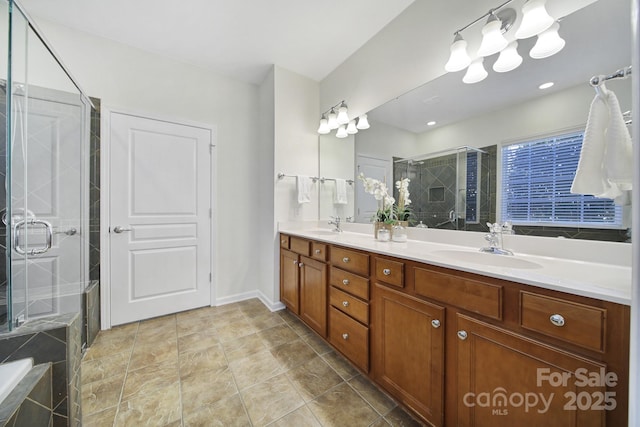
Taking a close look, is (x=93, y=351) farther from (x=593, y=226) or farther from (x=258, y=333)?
(x=593, y=226)

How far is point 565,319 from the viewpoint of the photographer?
67 cm

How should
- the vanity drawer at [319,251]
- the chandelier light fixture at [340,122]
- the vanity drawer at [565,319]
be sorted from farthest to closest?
1. the chandelier light fixture at [340,122]
2. the vanity drawer at [319,251]
3. the vanity drawer at [565,319]

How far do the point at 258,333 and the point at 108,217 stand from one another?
1713mm

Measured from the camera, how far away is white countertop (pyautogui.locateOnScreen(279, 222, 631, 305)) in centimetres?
67

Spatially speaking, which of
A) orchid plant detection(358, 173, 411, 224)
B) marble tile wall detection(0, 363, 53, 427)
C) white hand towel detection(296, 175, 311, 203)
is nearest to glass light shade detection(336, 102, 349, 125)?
white hand towel detection(296, 175, 311, 203)

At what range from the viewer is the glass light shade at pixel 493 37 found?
119cm

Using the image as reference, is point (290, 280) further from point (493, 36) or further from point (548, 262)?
point (493, 36)

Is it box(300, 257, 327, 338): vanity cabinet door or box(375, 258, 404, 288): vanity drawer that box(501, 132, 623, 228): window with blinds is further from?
box(300, 257, 327, 338): vanity cabinet door

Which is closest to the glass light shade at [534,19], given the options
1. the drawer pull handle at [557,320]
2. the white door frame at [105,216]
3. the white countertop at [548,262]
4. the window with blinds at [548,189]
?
the window with blinds at [548,189]

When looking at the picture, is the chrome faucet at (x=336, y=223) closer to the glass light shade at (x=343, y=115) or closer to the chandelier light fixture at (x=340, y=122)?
the chandelier light fixture at (x=340, y=122)

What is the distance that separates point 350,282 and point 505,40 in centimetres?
162

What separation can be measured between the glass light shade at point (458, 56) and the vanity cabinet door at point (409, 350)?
1.40 metres

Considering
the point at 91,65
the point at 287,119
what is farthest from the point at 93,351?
the point at 287,119

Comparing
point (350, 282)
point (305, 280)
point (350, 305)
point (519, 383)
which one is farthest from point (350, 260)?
point (519, 383)
